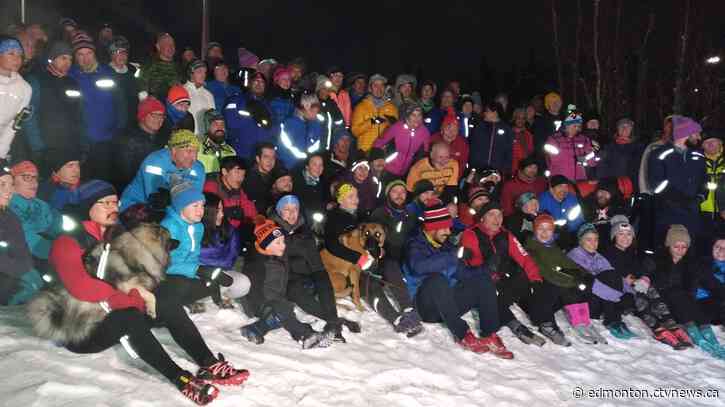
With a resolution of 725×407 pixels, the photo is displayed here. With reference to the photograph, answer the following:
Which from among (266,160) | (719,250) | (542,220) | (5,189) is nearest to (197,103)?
(266,160)

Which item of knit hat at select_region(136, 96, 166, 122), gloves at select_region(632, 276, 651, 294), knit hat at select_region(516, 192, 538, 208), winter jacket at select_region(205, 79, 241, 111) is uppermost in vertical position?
winter jacket at select_region(205, 79, 241, 111)

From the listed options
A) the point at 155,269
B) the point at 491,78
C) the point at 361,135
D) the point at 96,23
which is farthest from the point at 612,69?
the point at 155,269

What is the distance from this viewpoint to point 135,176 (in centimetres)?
557

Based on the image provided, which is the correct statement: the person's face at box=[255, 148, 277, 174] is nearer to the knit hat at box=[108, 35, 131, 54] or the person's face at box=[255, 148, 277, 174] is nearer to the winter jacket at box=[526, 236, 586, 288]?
the knit hat at box=[108, 35, 131, 54]

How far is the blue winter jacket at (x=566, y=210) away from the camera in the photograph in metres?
7.07

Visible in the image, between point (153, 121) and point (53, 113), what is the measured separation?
1.03 metres

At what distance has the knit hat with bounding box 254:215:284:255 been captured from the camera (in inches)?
193

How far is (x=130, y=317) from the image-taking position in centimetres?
356

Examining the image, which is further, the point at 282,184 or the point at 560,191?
the point at 560,191

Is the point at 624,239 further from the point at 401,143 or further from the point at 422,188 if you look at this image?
the point at 401,143

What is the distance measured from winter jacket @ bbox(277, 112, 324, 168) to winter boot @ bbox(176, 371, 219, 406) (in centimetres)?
385

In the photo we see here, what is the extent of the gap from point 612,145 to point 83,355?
7975 mm

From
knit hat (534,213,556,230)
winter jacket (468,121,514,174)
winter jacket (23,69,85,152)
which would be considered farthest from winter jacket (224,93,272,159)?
knit hat (534,213,556,230)

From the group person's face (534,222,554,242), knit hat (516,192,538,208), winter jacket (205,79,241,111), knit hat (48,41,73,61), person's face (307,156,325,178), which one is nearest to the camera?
knit hat (48,41,73,61)
